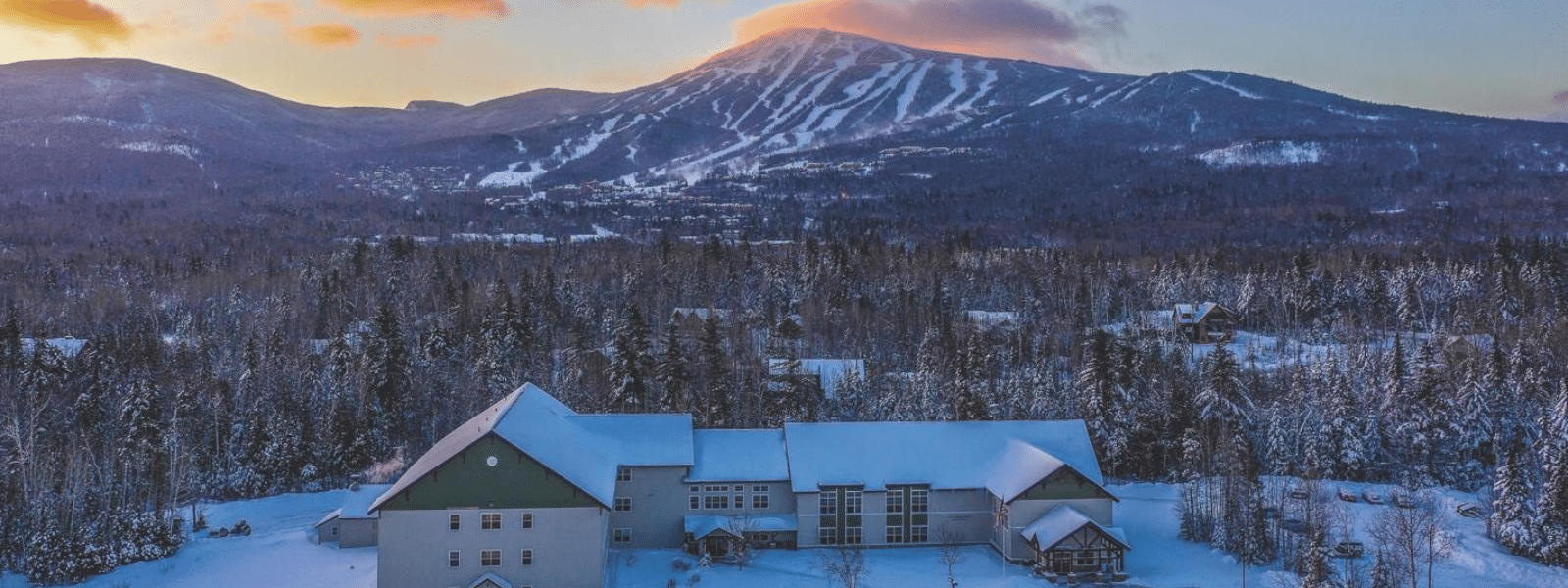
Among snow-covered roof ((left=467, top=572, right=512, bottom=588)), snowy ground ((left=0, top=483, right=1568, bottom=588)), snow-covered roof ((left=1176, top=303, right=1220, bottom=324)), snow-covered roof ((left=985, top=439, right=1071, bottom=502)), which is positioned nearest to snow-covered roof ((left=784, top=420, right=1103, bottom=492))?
snow-covered roof ((left=985, top=439, right=1071, bottom=502))

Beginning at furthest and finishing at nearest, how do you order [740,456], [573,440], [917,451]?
1. [917,451]
2. [740,456]
3. [573,440]

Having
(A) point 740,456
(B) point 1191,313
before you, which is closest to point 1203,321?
(B) point 1191,313

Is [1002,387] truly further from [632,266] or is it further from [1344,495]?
[632,266]

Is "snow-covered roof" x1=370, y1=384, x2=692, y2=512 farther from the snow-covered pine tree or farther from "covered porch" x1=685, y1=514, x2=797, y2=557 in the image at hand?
the snow-covered pine tree

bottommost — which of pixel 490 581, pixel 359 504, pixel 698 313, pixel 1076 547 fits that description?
pixel 490 581

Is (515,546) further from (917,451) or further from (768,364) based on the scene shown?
(768,364)

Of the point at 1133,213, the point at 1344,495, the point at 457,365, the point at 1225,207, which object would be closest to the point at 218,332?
the point at 457,365
